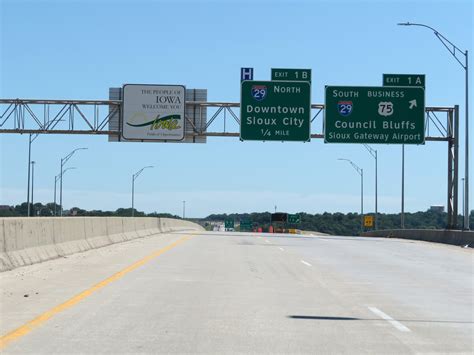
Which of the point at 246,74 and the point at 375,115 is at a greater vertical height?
the point at 246,74

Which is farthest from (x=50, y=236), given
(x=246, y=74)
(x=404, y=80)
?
(x=404, y=80)

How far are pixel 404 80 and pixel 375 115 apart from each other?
2.81 metres

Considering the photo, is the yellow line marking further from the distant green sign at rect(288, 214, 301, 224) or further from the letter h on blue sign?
the distant green sign at rect(288, 214, 301, 224)

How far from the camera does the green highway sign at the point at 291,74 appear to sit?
40719mm

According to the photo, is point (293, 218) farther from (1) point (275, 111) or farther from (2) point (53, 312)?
(2) point (53, 312)

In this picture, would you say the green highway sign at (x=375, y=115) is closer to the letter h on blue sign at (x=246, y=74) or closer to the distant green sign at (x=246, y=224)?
the letter h on blue sign at (x=246, y=74)

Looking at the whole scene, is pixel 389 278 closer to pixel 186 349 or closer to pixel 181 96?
pixel 186 349

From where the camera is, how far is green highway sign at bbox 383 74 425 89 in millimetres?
40875

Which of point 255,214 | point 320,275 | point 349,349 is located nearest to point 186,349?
point 349,349

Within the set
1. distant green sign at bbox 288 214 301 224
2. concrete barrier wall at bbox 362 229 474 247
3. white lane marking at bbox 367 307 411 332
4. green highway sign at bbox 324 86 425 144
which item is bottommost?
white lane marking at bbox 367 307 411 332

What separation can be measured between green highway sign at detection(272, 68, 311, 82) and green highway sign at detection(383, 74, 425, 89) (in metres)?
4.42

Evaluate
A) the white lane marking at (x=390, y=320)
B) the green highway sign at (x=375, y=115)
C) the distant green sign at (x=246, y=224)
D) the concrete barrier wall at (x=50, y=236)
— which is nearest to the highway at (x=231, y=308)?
the white lane marking at (x=390, y=320)

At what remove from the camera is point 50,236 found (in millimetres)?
20297

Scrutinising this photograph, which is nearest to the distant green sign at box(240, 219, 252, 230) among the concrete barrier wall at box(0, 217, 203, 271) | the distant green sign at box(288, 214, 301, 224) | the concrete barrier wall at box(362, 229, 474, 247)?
the distant green sign at box(288, 214, 301, 224)
